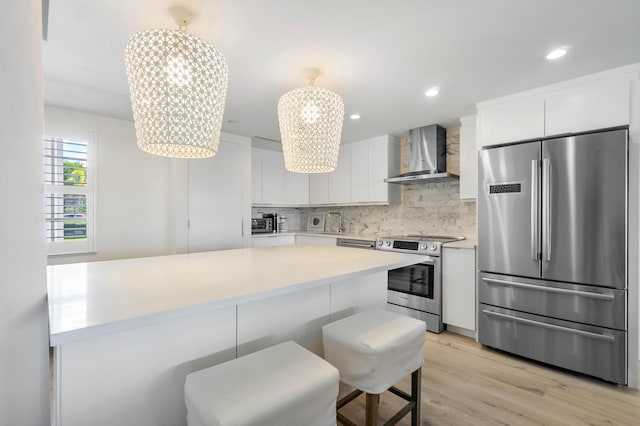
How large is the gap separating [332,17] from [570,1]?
1.19 meters

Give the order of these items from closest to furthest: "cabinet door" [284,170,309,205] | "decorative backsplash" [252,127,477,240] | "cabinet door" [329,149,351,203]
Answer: "decorative backsplash" [252,127,477,240]
"cabinet door" [329,149,351,203]
"cabinet door" [284,170,309,205]

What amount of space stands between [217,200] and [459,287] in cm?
303

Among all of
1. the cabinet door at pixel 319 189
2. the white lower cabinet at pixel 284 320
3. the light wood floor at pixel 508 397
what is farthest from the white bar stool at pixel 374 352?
the cabinet door at pixel 319 189

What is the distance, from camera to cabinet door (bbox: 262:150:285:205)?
4645mm

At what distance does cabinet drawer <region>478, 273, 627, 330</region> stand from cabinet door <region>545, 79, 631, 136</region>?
123 cm

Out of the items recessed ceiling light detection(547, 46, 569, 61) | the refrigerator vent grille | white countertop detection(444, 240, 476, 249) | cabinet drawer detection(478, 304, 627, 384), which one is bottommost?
cabinet drawer detection(478, 304, 627, 384)

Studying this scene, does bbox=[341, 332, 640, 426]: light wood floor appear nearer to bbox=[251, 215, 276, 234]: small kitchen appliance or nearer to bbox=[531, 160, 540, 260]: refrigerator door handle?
bbox=[531, 160, 540, 260]: refrigerator door handle

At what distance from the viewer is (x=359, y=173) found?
13.9 ft

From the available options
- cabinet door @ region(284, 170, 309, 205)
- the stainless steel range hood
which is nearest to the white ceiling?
the stainless steel range hood

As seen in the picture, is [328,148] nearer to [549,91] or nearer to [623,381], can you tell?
[549,91]

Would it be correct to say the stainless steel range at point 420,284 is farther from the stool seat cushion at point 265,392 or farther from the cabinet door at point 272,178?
the stool seat cushion at point 265,392

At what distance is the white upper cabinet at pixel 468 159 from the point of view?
3.10 metres

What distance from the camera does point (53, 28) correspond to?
1.65 m

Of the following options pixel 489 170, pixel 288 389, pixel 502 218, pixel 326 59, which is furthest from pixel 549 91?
pixel 288 389
